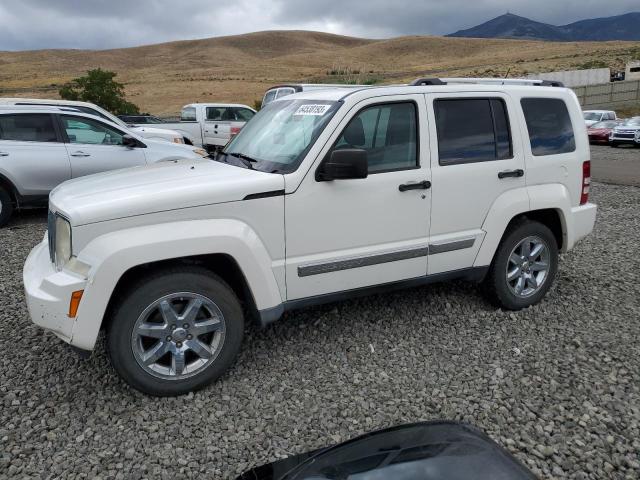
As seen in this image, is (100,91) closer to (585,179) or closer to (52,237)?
(52,237)

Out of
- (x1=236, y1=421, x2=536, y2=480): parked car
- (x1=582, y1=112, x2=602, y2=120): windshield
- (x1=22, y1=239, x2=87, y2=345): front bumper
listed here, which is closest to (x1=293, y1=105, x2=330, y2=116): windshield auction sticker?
(x1=22, y1=239, x2=87, y2=345): front bumper

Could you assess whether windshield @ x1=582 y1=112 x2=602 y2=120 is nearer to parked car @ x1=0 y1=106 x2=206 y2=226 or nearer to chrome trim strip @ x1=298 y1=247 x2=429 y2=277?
parked car @ x1=0 y1=106 x2=206 y2=226

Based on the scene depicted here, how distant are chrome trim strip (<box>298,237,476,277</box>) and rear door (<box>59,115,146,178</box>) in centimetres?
588

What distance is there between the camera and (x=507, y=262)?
4.40 metres

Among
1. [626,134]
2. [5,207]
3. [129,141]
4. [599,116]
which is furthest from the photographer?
[599,116]

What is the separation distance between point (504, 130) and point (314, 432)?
2.81 meters

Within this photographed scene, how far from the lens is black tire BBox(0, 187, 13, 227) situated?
7.75 metres

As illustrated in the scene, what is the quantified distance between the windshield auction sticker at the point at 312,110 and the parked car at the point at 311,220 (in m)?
0.01

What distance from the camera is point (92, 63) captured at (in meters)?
105

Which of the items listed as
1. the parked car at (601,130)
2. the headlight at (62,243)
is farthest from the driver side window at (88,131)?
the parked car at (601,130)

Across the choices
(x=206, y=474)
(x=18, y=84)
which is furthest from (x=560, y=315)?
(x=18, y=84)

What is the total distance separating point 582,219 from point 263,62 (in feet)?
363

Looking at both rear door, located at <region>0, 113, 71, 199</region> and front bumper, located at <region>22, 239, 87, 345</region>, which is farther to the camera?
rear door, located at <region>0, 113, 71, 199</region>

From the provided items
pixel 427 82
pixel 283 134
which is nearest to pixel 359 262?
pixel 283 134
